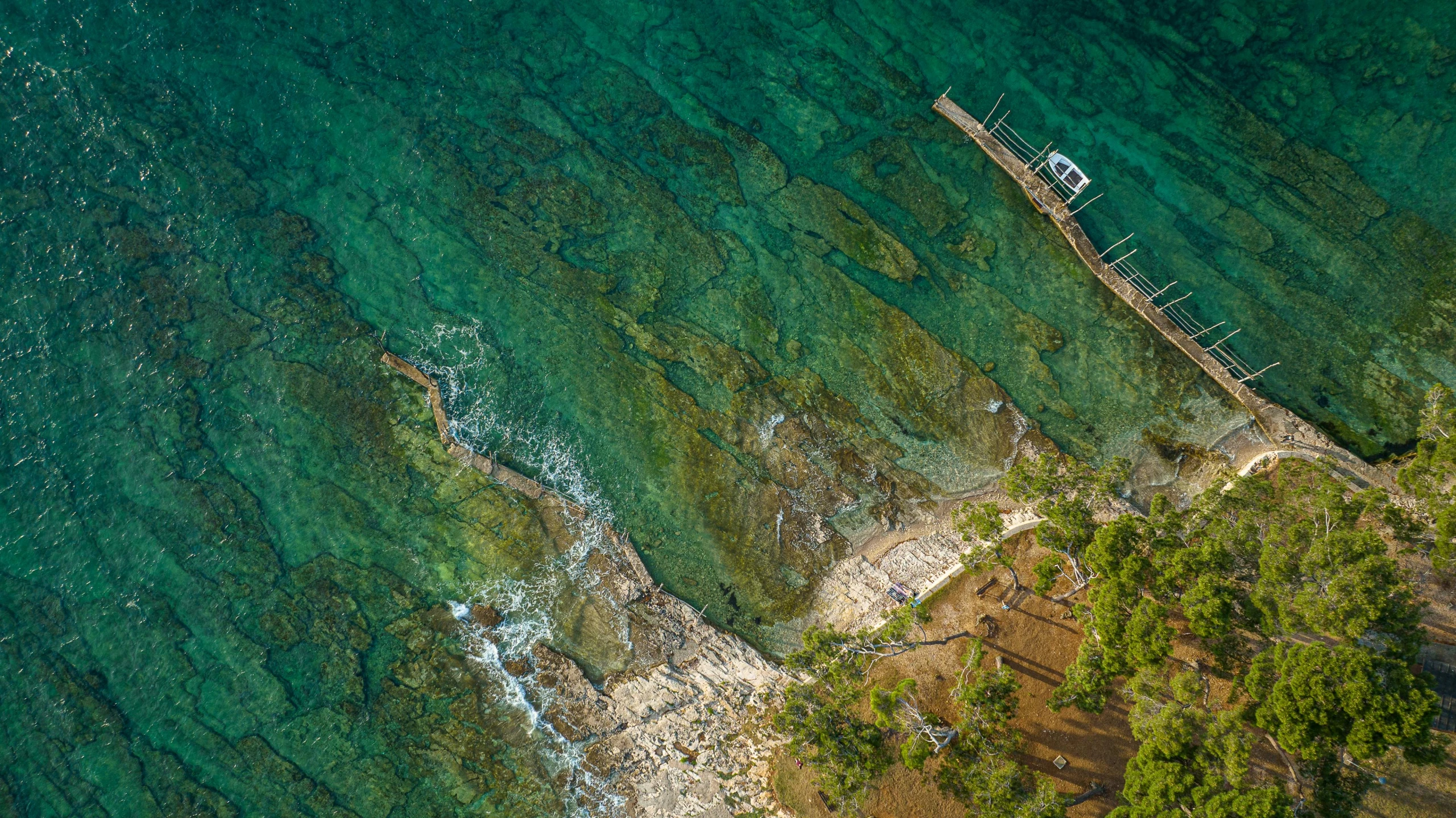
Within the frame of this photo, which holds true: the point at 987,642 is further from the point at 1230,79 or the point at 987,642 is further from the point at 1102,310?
the point at 1230,79

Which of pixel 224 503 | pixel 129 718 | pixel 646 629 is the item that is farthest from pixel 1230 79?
pixel 129 718

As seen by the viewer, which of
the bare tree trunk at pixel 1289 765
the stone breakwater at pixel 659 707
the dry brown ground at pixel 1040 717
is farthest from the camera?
the stone breakwater at pixel 659 707

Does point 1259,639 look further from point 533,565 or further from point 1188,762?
point 533,565

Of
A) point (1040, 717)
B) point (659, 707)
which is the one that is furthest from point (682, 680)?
point (1040, 717)

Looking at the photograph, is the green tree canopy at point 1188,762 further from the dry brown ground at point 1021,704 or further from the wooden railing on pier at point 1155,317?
the wooden railing on pier at point 1155,317

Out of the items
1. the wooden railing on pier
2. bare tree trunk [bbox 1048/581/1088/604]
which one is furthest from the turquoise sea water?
bare tree trunk [bbox 1048/581/1088/604]

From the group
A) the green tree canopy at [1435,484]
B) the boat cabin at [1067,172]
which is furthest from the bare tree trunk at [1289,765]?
the boat cabin at [1067,172]
